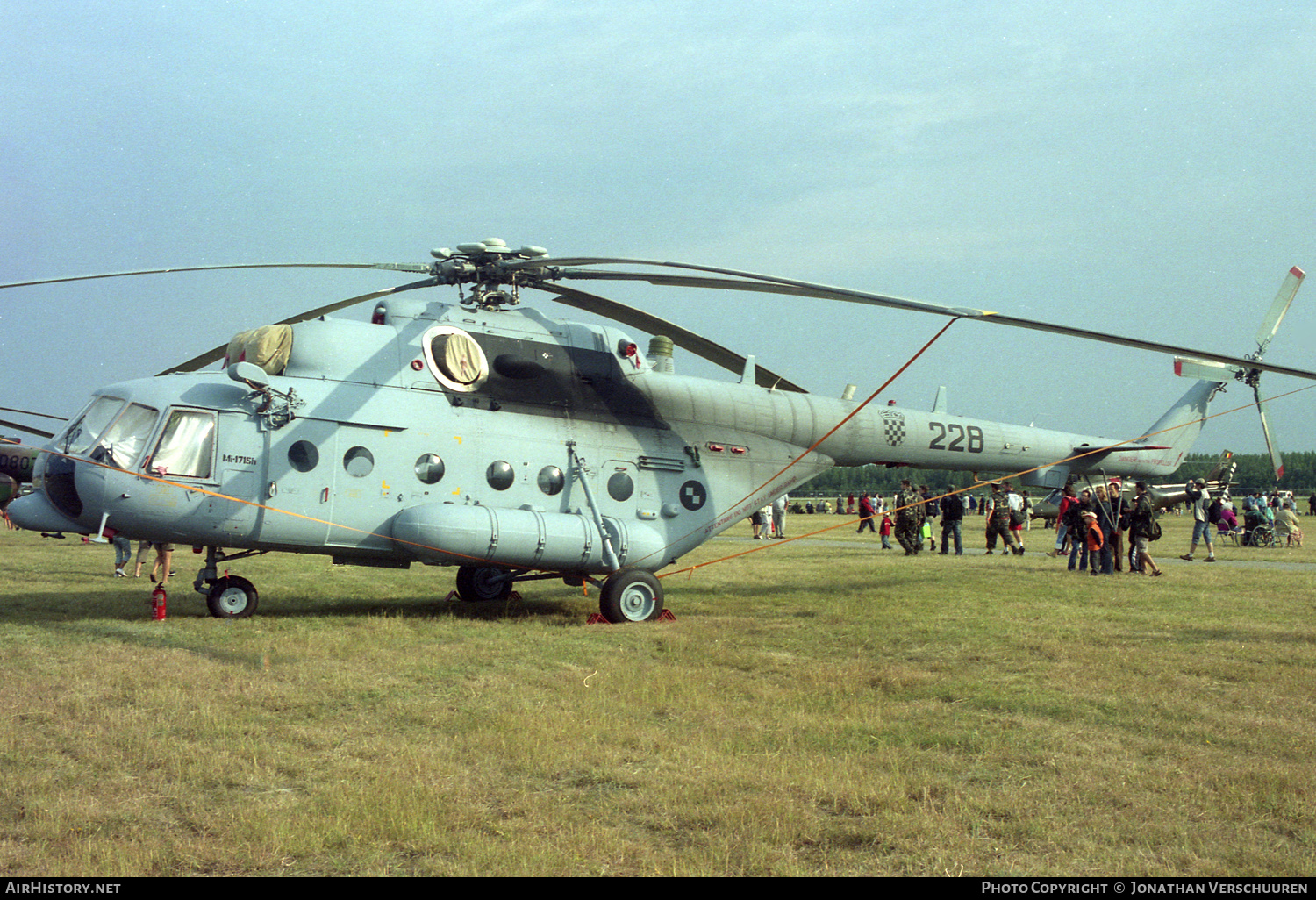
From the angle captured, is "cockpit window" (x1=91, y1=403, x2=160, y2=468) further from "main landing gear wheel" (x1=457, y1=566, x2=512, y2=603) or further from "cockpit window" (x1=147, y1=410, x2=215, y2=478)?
"main landing gear wheel" (x1=457, y1=566, x2=512, y2=603)

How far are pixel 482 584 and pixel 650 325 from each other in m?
4.61

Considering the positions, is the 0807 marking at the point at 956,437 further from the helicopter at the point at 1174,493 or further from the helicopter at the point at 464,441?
the helicopter at the point at 1174,493

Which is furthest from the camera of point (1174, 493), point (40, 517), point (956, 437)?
point (1174, 493)

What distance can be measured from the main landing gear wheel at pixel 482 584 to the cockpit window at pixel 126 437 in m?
4.80

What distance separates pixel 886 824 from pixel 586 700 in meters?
3.21

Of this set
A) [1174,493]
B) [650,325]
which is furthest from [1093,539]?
[1174,493]

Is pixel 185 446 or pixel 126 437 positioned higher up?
pixel 126 437

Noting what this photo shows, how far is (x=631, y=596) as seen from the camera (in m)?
12.2

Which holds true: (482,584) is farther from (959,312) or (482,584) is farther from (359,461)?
(959,312)

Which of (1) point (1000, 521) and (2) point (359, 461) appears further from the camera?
(1) point (1000, 521)

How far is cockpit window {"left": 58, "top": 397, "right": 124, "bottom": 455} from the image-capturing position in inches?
425

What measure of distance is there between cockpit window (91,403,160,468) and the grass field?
1882 mm

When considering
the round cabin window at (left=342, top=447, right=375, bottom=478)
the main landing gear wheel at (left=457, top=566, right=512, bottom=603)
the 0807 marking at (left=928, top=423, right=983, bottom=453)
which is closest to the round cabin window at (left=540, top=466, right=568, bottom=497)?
the round cabin window at (left=342, top=447, right=375, bottom=478)

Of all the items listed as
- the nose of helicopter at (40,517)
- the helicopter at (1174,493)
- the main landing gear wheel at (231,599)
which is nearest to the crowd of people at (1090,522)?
the helicopter at (1174,493)
